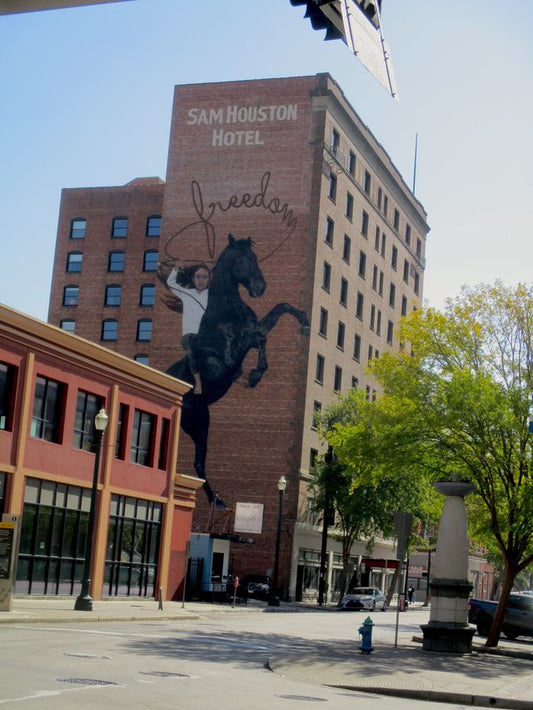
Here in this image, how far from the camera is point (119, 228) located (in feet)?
249

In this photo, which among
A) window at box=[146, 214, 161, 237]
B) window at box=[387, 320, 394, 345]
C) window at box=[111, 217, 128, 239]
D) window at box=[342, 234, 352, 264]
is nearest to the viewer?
window at box=[342, 234, 352, 264]

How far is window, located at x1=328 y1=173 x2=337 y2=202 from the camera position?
65.6 metres

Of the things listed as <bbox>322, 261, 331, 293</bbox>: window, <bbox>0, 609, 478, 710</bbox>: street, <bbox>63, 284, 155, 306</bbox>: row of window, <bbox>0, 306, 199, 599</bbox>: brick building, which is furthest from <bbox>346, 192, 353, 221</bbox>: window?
<bbox>0, 609, 478, 710</bbox>: street

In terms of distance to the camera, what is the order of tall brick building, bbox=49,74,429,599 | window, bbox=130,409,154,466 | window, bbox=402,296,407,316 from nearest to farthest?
window, bbox=130,409,154,466 → tall brick building, bbox=49,74,429,599 → window, bbox=402,296,407,316

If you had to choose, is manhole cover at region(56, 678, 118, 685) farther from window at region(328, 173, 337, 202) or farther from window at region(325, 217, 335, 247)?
window at region(328, 173, 337, 202)

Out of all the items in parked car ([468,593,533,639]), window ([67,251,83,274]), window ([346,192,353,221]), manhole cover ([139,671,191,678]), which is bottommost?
parked car ([468,593,533,639])

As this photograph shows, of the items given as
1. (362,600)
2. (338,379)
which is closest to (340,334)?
(338,379)

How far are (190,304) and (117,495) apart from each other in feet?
90.6

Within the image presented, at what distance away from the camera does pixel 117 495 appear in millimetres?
38812

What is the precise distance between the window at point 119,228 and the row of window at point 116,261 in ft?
4.34

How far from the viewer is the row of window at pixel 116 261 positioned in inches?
2911

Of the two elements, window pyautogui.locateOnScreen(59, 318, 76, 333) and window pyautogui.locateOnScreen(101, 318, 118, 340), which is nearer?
window pyautogui.locateOnScreen(101, 318, 118, 340)

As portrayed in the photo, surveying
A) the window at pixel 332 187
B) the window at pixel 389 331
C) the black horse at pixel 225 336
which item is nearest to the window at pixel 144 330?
the black horse at pixel 225 336

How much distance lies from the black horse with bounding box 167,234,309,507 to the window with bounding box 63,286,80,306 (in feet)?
47.7
